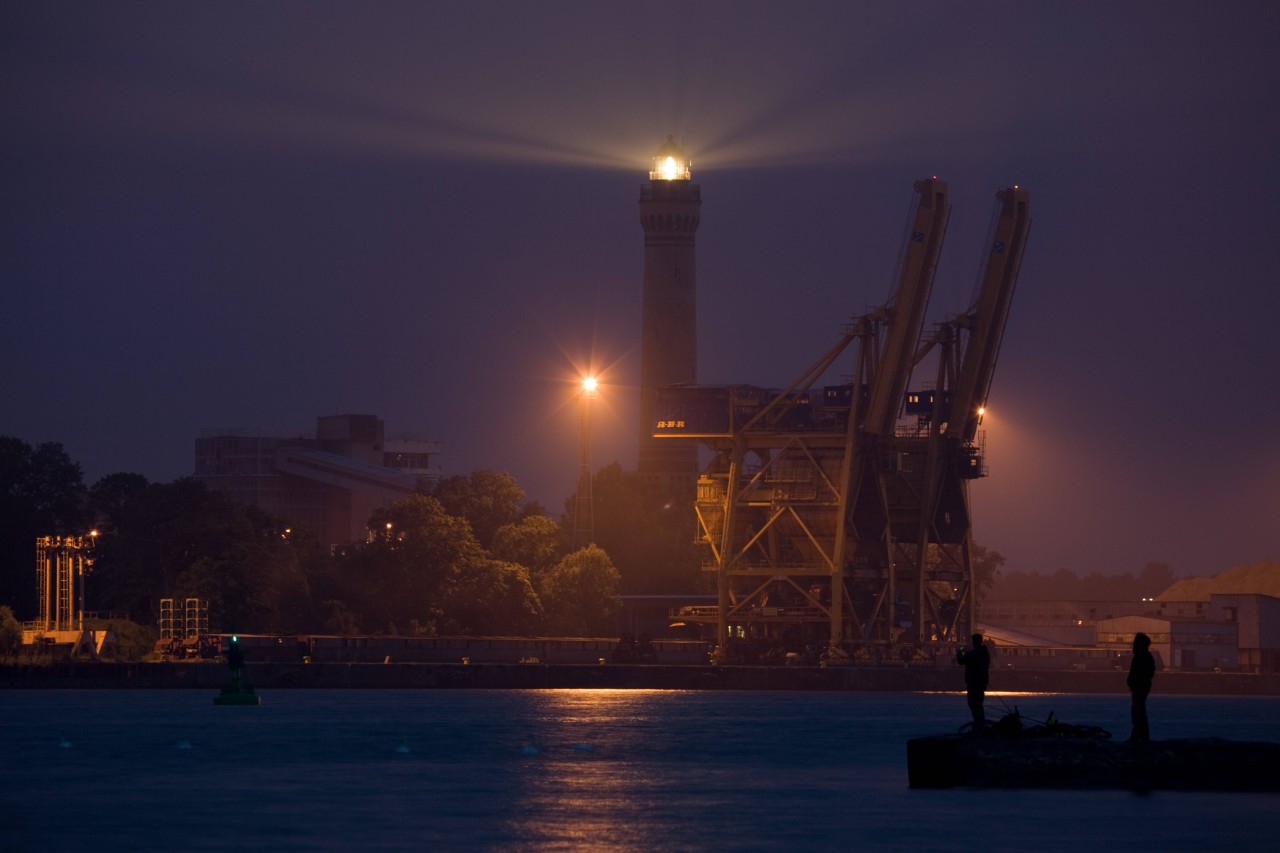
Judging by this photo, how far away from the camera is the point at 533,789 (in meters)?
49.5

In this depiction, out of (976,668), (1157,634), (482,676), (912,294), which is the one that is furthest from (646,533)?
(976,668)

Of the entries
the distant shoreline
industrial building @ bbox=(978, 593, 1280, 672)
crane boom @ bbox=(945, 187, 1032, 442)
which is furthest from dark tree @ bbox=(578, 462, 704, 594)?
crane boom @ bbox=(945, 187, 1032, 442)

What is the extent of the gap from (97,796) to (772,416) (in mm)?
78543

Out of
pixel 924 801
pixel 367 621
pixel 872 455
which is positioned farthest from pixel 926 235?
pixel 924 801

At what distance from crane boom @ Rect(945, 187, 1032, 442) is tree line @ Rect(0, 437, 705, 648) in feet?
101

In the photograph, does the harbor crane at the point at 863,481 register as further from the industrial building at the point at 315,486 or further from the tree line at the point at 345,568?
the industrial building at the point at 315,486

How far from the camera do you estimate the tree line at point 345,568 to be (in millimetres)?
130375

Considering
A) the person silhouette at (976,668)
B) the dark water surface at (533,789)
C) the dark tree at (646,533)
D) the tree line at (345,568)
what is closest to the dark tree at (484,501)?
the tree line at (345,568)

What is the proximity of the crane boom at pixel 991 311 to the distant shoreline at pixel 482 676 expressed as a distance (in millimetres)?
14044

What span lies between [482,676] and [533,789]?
73.4 meters

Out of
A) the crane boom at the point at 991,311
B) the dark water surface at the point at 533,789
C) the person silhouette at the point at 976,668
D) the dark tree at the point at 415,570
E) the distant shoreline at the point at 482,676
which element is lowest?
the dark water surface at the point at 533,789

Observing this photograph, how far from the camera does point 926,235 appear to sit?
379 ft

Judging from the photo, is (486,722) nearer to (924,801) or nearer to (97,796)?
(97,796)

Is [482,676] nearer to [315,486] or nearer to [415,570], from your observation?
[415,570]
